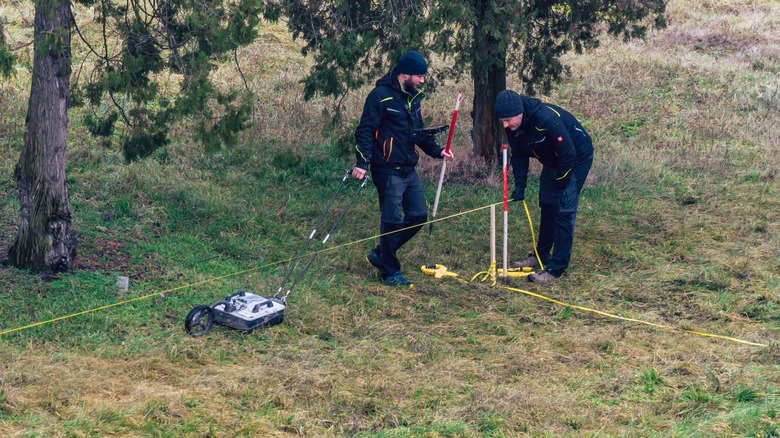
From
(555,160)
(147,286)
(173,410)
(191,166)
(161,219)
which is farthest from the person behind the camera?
(191,166)

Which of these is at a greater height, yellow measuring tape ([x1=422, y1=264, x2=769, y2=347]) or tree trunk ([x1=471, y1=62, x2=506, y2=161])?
tree trunk ([x1=471, y1=62, x2=506, y2=161])

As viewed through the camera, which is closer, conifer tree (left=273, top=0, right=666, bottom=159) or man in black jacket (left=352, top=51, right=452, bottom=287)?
man in black jacket (left=352, top=51, right=452, bottom=287)

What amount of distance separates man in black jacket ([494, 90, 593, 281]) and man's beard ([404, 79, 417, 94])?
2.56 ft

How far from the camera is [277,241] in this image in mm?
9242

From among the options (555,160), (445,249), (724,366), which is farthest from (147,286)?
(724,366)

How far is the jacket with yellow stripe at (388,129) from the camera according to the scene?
7590 millimetres

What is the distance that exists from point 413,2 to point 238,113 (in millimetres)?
2492

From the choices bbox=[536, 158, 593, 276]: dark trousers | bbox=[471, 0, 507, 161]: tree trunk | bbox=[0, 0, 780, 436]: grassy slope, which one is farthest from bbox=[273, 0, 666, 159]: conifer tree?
bbox=[536, 158, 593, 276]: dark trousers

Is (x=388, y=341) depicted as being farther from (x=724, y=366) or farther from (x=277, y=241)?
(x=277, y=241)

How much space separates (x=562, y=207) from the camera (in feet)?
26.4

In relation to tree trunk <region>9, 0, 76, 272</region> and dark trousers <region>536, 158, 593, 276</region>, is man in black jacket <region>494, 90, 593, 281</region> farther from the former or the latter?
tree trunk <region>9, 0, 76, 272</region>

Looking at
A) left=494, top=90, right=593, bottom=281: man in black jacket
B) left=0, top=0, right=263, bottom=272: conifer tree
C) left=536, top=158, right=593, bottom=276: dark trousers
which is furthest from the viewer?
left=536, top=158, right=593, bottom=276: dark trousers

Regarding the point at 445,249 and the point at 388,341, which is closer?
the point at 388,341

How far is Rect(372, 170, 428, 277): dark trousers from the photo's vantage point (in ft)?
25.6
